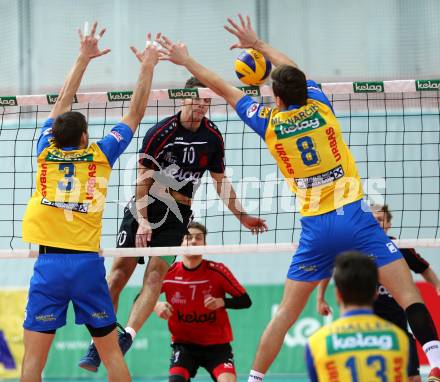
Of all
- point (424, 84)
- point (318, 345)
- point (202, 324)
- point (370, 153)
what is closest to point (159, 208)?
point (202, 324)

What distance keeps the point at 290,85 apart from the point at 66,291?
2.35m

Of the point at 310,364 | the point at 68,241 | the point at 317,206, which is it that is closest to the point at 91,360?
the point at 68,241

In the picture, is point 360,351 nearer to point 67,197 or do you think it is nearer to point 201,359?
point 67,197

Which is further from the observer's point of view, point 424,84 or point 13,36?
point 13,36

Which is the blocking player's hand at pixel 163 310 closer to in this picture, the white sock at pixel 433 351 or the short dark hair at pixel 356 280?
the white sock at pixel 433 351

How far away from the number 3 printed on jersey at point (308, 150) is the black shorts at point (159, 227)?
2092 millimetres

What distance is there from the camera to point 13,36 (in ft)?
49.4

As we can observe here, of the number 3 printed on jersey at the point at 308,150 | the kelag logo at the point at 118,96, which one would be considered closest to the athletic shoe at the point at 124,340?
the kelag logo at the point at 118,96

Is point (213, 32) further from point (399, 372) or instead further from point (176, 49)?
point (399, 372)

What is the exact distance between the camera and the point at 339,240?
6211mm

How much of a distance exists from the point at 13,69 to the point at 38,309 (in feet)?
29.6

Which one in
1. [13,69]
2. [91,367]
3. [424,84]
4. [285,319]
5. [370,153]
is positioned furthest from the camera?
[13,69]

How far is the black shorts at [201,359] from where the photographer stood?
8828mm

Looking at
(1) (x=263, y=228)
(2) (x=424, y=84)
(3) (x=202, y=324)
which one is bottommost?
(3) (x=202, y=324)
